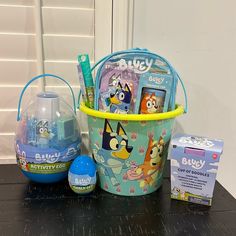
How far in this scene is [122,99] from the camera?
0.71 metres

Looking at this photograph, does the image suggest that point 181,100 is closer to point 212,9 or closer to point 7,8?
point 212,9

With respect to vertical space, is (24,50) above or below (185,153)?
above

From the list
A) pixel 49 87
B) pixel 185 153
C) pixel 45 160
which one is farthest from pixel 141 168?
pixel 49 87

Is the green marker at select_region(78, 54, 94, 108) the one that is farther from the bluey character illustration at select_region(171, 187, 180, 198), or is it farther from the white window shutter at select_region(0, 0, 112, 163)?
the bluey character illustration at select_region(171, 187, 180, 198)

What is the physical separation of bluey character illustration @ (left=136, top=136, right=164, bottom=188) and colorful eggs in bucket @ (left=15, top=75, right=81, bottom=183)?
0.18m

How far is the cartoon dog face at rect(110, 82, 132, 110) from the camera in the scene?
70 cm

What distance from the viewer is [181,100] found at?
0.91m

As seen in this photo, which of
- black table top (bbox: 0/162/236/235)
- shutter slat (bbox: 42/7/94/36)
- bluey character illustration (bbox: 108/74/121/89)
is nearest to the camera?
black table top (bbox: 0/162/236/235)

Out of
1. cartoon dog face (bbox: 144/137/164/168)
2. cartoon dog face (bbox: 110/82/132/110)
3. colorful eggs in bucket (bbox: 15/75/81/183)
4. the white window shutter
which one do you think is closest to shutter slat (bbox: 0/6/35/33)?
the white window shutter

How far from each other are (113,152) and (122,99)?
0.12m

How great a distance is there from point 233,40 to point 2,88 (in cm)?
65

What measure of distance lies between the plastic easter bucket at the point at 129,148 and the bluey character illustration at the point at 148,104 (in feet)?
0.11

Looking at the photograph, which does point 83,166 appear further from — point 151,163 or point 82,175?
point 151,163

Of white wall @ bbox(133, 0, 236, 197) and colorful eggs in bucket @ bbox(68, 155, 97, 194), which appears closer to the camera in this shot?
colorful eggs in bucket @ bbox(68, 155, 97, 194)
